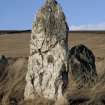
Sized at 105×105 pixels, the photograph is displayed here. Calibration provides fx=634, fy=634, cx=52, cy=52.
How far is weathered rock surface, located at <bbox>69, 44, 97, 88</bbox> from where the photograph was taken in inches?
711

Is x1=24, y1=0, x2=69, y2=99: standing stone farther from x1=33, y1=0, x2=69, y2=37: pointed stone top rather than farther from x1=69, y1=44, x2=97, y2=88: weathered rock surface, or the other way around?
x1=69, y1=44, x2=97, y2=88: weathered rock surface

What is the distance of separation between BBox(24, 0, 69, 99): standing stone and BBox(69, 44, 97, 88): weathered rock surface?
160cm

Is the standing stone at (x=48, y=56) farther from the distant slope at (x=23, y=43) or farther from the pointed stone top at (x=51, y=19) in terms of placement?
the distant slope at (x=23, y=43)

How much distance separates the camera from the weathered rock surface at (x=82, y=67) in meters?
18.1

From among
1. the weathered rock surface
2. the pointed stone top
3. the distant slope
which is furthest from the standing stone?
the distant slope

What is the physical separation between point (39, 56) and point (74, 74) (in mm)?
2364

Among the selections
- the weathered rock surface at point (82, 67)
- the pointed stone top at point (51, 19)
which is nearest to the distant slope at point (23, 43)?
the weathered rock surface at point (82, 67)

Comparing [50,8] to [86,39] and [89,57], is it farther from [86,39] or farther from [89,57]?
[86,39]

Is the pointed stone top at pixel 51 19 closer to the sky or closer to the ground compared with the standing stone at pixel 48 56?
closer to the sky

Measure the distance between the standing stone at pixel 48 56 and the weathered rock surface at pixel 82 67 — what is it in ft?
5.25

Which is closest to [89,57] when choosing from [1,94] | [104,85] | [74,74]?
[74,74]

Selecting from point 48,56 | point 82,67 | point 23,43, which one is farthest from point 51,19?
point 23,43

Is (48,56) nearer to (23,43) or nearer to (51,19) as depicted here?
(51,19)

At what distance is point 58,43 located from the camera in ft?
53.7
